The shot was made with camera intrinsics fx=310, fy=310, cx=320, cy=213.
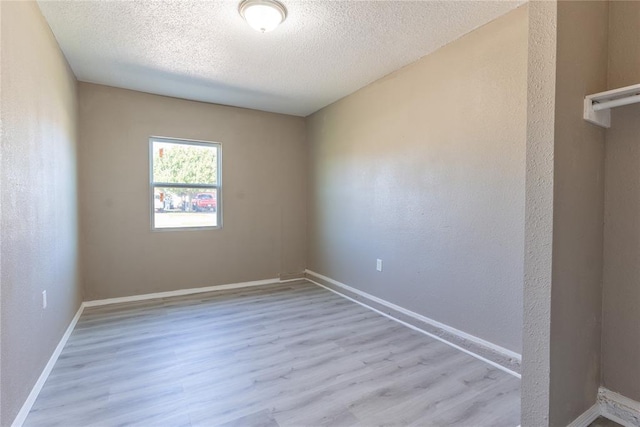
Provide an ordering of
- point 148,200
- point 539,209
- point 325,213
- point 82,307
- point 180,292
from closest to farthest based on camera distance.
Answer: point 539,209
point 82,307
point 148,200
point 180,292
point 325,213

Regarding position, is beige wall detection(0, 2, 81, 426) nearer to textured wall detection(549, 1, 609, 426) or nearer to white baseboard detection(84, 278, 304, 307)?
white baseboard detection(84, 278, 304, 307)

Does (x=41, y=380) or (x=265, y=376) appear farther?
(x=265, y=376)

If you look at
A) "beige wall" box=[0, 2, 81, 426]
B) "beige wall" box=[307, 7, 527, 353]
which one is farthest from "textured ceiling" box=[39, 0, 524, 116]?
"beige wall" box=[0, 2, 81, 426]

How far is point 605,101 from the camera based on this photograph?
58.7 inches

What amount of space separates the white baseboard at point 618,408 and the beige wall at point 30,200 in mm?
2997

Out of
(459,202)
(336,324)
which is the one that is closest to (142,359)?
(336,324)

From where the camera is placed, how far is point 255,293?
13.2 ft

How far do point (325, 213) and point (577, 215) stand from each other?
3.14 meters

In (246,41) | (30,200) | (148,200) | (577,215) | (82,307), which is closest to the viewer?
(577,215)

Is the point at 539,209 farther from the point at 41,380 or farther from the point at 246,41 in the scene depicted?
the point at 41,380

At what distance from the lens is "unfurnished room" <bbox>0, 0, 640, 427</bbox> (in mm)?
1496

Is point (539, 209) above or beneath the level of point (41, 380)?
above

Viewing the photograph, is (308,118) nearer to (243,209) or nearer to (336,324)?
(243,209)

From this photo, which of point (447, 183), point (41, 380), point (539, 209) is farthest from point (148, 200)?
point (539, 209)
